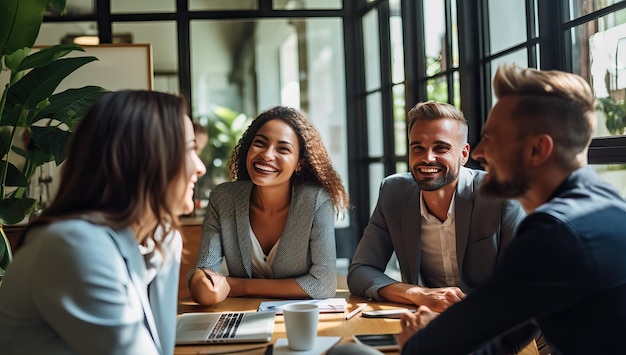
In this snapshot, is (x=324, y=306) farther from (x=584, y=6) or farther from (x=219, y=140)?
(x=219, y=140)

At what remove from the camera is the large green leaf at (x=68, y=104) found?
3.35 metres

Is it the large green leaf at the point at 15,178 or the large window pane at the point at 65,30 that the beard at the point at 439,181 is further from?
the large window pane at the point at 65,30

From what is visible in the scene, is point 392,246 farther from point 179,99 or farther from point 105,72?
point 105,72

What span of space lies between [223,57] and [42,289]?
14.1 feet

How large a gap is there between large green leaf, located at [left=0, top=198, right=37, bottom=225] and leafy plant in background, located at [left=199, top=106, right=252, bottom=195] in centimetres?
223

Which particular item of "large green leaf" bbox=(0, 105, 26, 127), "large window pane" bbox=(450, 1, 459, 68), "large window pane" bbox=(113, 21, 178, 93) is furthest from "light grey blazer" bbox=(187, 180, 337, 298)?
"large window pane" bbox=(113, 21, 178, 93)

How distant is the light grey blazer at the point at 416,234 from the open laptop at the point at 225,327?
453 mm

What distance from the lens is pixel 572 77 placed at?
1.49 metres

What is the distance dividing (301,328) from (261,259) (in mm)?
1040

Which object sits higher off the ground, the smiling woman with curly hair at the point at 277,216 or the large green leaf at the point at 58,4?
the large green leaf at the point at 58,4

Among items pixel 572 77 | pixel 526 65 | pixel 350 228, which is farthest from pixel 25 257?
pixel 350 228

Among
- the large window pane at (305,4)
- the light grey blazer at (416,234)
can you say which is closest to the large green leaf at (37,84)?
→ the light grey blazer at (416,234)

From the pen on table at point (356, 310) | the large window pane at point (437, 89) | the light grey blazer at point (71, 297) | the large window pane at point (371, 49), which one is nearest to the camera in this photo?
the light grey blazer at point (71, 297)

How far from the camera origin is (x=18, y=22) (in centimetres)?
325
